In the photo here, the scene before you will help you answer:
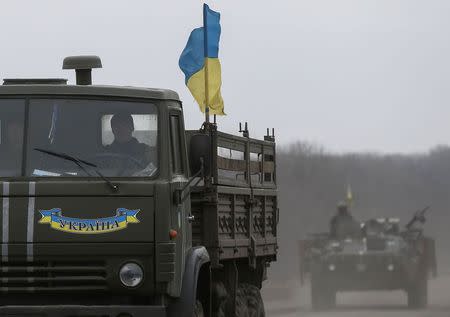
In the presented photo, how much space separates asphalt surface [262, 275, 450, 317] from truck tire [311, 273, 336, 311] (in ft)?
0.82

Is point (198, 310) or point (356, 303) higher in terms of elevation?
point (356, 303)

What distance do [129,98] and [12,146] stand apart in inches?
34.8

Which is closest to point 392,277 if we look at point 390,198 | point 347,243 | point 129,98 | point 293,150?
point 347,243

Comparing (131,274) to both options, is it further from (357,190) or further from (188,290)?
(357,190)

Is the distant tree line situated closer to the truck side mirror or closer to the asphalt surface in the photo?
the asphalt surface

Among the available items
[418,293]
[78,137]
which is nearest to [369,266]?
[418,293]

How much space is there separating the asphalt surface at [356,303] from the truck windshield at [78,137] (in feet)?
56.2

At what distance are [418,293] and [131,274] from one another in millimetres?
20635

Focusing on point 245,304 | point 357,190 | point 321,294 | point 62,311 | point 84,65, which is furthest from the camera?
point 357,190

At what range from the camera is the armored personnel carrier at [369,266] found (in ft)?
96.6

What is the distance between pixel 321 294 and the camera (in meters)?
29.8

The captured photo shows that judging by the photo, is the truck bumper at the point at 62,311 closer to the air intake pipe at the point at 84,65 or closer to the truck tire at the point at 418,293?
the air intake pipe at the point at 84,65

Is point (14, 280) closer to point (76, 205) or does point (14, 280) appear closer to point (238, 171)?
point (76, 205)

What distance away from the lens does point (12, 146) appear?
9.59m
